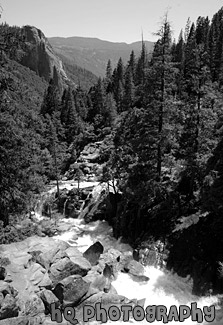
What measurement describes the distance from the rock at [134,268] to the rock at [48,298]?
6.39 metres

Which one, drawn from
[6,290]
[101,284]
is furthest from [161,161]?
[6,290]

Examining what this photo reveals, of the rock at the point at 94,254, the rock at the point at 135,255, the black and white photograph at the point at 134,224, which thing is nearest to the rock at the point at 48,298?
the black and white photograph at the point at 134,224

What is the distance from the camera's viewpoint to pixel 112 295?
627 inches

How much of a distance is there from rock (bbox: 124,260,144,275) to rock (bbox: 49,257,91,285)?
10.7 feet

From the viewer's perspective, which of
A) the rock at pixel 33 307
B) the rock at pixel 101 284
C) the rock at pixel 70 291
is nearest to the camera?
the rock at pixel 33 307

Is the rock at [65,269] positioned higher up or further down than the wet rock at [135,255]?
higher up

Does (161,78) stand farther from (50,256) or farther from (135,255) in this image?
(50,256)

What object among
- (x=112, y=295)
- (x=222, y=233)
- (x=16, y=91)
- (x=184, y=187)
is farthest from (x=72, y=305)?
(x=184, y=187)

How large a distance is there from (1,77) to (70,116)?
61.3 m

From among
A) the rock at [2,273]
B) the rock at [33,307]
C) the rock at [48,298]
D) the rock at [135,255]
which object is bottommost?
the rock at [135,255]

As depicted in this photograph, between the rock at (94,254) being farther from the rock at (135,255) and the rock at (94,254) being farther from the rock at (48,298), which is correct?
the rock at (48,298)

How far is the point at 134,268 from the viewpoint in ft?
65.1

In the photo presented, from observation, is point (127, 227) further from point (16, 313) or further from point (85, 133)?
point (85, 133)

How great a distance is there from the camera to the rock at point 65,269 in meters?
16.2
